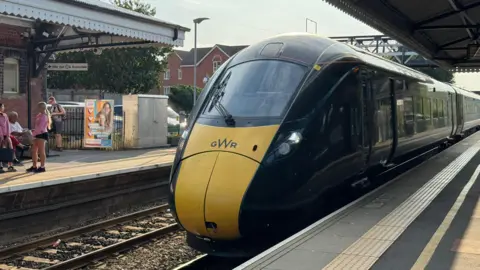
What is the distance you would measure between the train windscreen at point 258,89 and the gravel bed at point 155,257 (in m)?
2.36

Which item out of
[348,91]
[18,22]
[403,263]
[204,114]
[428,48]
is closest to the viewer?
[403,263]

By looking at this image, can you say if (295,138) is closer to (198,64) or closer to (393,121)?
(393,121)

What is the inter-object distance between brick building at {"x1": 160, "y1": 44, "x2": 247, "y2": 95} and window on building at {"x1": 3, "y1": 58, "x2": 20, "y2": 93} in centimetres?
5179

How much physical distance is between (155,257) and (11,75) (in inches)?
493

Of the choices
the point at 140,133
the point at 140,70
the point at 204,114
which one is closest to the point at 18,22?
the point at 140,133

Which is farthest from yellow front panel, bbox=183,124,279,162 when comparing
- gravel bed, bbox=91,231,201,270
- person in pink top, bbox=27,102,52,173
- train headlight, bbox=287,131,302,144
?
person in pink top, bbox=27,102,52,173

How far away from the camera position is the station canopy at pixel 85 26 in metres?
12.4

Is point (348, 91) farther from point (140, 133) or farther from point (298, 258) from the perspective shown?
point (140, 133)

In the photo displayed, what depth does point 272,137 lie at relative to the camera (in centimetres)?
634

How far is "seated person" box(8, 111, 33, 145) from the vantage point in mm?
14414

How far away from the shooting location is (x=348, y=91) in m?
7.67

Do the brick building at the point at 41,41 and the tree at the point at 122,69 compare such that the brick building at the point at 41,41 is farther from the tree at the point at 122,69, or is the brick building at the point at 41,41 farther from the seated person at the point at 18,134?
the tree at the point at 122,69

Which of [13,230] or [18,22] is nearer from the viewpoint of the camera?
[13,230]

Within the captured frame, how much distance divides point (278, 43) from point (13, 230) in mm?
5713
